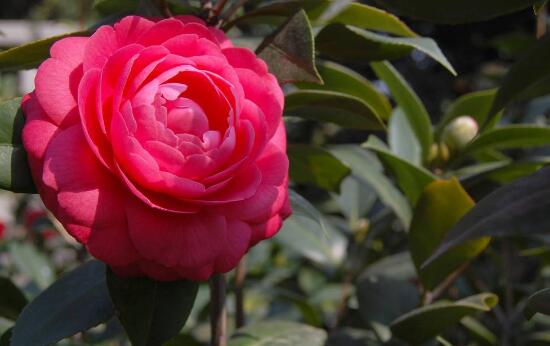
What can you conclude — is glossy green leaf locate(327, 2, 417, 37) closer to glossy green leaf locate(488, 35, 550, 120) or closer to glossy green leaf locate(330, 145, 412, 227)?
glossy green leaf locate(488, 35, 550, 120)

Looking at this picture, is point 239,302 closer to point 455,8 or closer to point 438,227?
point 438,227

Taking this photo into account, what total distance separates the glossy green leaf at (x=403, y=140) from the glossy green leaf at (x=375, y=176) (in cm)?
5

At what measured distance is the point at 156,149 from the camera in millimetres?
682

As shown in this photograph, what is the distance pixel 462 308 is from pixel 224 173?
43 cm

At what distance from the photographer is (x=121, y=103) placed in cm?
70

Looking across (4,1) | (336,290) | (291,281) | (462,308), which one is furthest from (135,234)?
(4,1)

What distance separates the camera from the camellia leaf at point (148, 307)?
0.75 m

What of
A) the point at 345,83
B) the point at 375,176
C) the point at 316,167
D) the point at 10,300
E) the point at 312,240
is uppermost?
the point at 345,83

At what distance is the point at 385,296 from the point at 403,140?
288 mm

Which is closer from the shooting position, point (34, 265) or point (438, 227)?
point (438, 227)

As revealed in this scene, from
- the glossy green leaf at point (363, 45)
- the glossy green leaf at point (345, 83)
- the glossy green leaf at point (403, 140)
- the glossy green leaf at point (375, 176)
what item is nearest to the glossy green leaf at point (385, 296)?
the glossy green leaf at point (375, 176)

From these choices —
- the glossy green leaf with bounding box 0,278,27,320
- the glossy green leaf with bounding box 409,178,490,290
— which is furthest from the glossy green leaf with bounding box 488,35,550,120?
the glossy green leaf with bounding box 0,278,27,320

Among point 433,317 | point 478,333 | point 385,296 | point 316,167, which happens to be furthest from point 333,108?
point 478,333

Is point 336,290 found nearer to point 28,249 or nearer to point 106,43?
point 28,249
